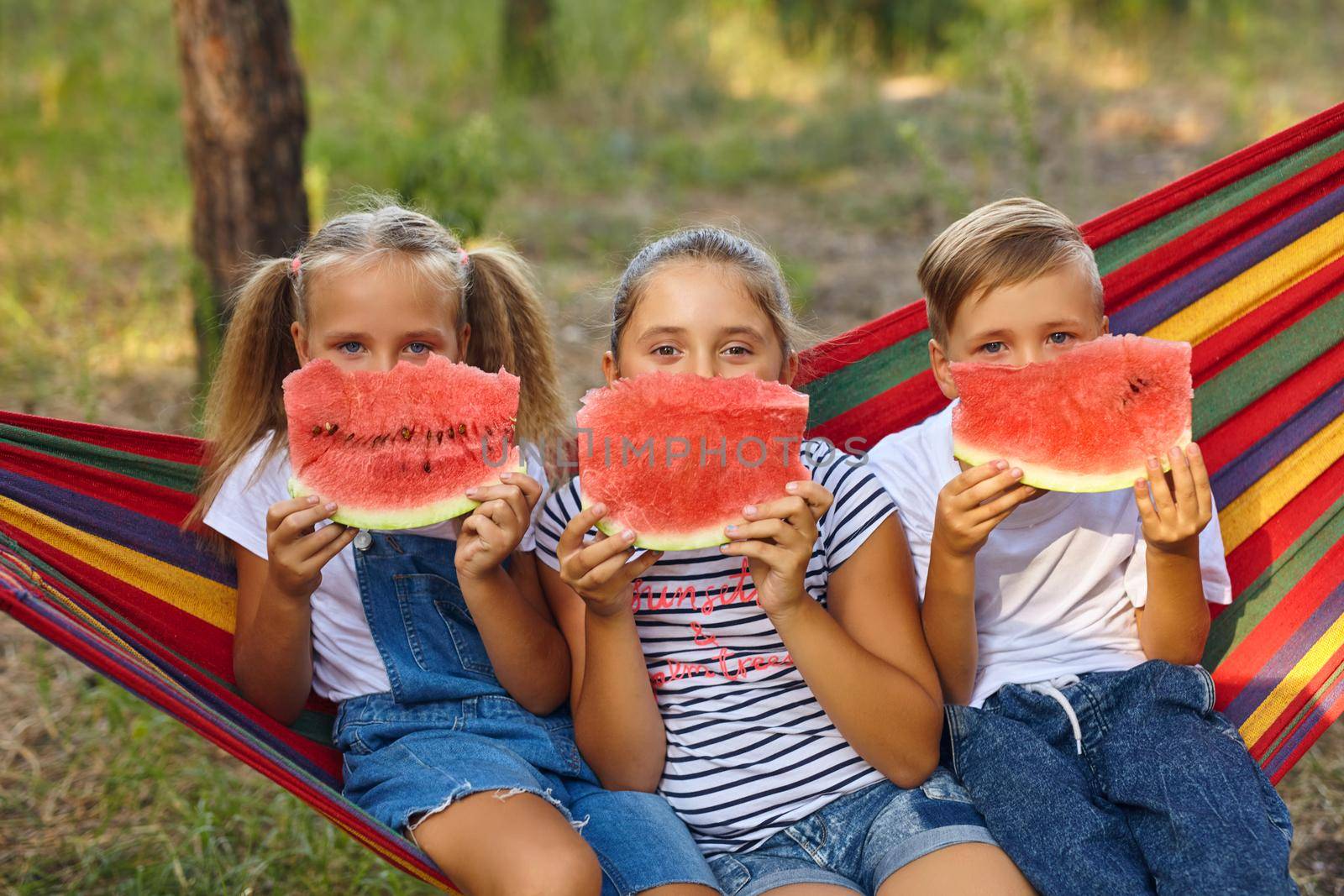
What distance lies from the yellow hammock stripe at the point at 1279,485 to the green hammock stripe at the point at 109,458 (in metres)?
2.33

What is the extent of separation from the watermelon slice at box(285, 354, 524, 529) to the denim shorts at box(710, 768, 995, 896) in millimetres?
871

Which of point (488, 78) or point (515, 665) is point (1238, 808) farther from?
point (488, 78)

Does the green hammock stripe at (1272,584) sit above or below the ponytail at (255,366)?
below

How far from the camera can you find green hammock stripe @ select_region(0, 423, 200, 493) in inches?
89.6

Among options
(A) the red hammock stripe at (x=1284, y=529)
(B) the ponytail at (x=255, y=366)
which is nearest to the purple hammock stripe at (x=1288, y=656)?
(A) the red hammock stripe at (x=1284, y=529)

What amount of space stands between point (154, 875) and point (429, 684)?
1.21m

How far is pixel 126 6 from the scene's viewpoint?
38.0 feet

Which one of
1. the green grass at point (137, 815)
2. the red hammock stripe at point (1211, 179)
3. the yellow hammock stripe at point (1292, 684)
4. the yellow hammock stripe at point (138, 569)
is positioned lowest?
the green grass at point (137, 815)

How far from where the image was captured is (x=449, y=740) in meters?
2.29

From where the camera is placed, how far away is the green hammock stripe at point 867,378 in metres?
2.86

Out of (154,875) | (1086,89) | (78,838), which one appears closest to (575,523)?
(154,875)

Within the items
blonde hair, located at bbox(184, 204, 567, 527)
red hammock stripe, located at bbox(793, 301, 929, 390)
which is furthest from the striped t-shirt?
blonde hair, located at bbox(184, 204, 567, 527)

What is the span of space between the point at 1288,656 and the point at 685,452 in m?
1.42

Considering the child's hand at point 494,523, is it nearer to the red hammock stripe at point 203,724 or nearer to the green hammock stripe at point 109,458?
Answer: the red hammock stripe at point 203,724
